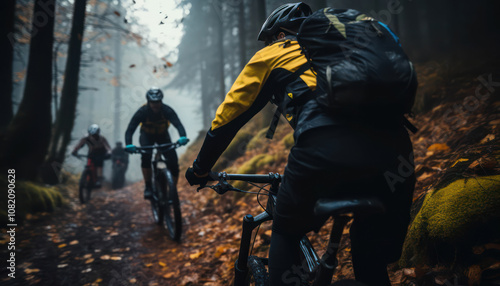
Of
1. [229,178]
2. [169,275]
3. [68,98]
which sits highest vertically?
[68,98]

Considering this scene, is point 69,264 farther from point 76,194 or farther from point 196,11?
point 196,11

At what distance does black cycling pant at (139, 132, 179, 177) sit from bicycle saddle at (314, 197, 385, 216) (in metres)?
4.44

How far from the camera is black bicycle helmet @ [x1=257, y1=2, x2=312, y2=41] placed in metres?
1.70

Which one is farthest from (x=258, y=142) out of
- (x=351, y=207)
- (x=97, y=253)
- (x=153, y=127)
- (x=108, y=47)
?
(x=108, y=47)

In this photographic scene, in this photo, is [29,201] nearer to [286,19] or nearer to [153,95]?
[153,95]

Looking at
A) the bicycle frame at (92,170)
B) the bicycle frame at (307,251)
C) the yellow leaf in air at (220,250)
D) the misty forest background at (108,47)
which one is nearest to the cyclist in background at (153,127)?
the misty forest background at (108,47)

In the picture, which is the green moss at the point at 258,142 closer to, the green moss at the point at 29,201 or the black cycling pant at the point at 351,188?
the green moss at the point at 29,201

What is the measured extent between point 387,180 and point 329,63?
62cm

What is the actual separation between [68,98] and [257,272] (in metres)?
9.81

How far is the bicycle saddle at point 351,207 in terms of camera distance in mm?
1101

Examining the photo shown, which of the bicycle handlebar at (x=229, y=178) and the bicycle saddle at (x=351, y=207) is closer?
the bicycle saddle at (x=351, y=207)

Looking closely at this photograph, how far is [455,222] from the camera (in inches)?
73.5

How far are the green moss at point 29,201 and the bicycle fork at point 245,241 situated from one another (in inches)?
188

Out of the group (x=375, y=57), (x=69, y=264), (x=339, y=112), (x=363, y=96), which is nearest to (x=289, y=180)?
(x=339, y=112)
